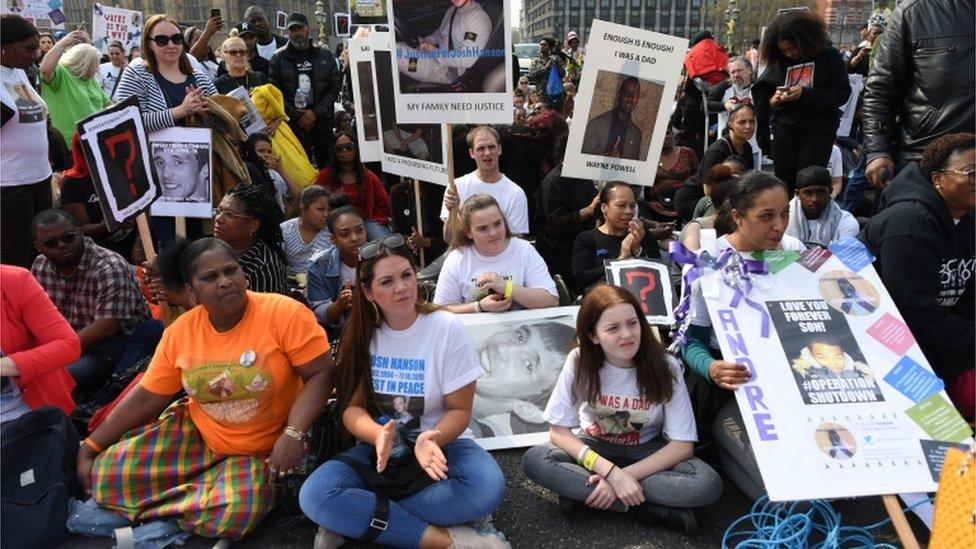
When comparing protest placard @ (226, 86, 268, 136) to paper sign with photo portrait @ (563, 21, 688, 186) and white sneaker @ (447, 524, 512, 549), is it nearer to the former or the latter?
paper sign with photo portrait @ (563, 21, 688, 186)

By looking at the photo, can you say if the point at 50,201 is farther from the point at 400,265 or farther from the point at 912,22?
the point at 912,22

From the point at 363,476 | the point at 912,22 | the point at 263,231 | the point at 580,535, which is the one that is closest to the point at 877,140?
the point at 912,22

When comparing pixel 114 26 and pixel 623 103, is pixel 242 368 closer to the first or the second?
pixel 623 103

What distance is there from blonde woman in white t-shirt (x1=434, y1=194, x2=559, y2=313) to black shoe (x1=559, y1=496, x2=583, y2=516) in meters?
1.34

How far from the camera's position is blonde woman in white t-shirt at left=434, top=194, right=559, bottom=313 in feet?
14.0

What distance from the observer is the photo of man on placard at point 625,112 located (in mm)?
4852

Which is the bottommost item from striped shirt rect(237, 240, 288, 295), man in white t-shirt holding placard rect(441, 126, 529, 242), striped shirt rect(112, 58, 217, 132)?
striped shirt rect(237, 240, 288, 295)

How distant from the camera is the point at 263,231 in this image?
15.5ft

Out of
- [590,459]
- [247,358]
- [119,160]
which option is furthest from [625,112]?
[119,160]

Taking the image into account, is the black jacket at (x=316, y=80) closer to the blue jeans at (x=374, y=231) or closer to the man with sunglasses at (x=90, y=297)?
the blue jeans at (x=374, y=231)

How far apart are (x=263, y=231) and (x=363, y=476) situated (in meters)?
2.26

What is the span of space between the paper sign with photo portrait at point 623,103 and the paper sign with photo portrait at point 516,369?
50.1 inches

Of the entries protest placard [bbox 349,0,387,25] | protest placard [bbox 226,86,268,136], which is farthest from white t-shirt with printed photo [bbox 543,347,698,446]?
protest placard [bbox 349,0,387,25]

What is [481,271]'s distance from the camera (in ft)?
14.4
